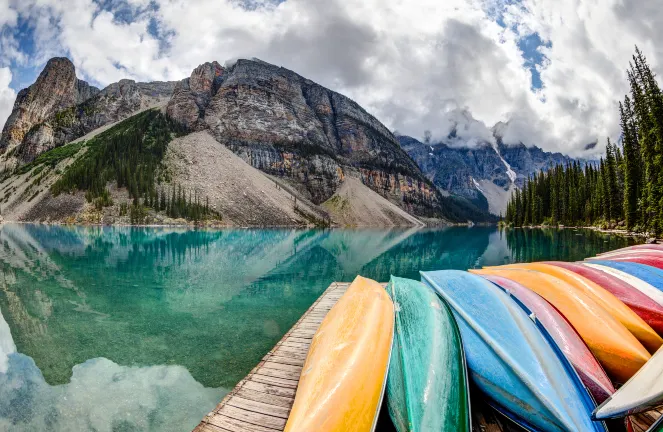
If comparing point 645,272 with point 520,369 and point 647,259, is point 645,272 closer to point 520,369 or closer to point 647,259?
point 647,259

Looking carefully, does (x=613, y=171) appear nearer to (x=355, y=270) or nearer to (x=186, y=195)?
(x=355, y=270)

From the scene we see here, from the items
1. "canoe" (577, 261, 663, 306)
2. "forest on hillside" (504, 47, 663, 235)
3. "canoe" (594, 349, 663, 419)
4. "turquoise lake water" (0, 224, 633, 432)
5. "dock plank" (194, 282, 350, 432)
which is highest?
"forest on hillside" (504, 47, 663, 235)

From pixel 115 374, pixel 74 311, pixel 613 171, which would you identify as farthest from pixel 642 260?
pixel 613 171

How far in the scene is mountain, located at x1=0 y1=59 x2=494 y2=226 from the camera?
292ft

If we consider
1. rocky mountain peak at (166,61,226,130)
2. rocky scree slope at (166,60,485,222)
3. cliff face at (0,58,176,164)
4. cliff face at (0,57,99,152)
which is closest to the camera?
rocky mountain peak at (166,61,226,130)

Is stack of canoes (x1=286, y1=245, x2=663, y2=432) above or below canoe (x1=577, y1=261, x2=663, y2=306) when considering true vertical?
below

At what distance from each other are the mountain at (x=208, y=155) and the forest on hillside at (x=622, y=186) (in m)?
59.9

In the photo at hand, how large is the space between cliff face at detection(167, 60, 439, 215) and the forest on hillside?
81804 mm

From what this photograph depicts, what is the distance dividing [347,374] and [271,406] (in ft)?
4.57

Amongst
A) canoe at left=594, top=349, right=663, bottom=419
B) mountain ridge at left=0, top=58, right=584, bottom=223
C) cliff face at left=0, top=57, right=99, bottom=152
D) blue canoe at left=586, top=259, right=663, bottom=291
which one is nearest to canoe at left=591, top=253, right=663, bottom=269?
blue canoe at left=586, top=259, right=663, bottom=291

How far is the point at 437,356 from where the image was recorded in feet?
13.7

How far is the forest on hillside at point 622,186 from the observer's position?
107ft

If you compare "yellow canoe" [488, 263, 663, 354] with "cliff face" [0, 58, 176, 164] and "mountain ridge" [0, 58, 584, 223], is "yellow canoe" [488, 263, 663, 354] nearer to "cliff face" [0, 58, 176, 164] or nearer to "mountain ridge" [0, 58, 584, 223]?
"mountain ridge" [0, 58, 584, 223]

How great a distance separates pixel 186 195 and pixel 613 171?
95904 mm
